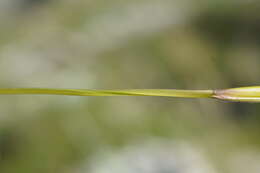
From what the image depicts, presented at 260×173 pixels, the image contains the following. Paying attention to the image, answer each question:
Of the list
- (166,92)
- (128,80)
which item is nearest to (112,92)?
(166,92)

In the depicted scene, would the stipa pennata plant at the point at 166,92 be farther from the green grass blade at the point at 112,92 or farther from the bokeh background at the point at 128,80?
the bokeh background at the point at 128,80

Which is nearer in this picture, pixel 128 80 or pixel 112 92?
pixel 112 92

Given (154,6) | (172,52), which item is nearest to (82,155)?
(172,52)

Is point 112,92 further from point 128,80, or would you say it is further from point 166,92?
point 128,80

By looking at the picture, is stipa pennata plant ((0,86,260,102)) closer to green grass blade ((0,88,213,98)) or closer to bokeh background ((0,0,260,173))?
green grass blade ((0,88,213,98))

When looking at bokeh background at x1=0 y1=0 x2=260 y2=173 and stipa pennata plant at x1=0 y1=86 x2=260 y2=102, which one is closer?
stipa pennata plant at x1=0 y1=86 x2=260 y2=102

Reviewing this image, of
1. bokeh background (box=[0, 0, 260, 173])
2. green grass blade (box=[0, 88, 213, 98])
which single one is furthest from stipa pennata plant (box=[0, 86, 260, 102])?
bokeh background (box=[0, 0, 260, 173])

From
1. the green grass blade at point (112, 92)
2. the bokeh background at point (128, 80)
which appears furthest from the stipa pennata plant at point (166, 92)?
the bokeh background at point (128, 80)

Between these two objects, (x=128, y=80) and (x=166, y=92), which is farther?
(x=128, y=80)
